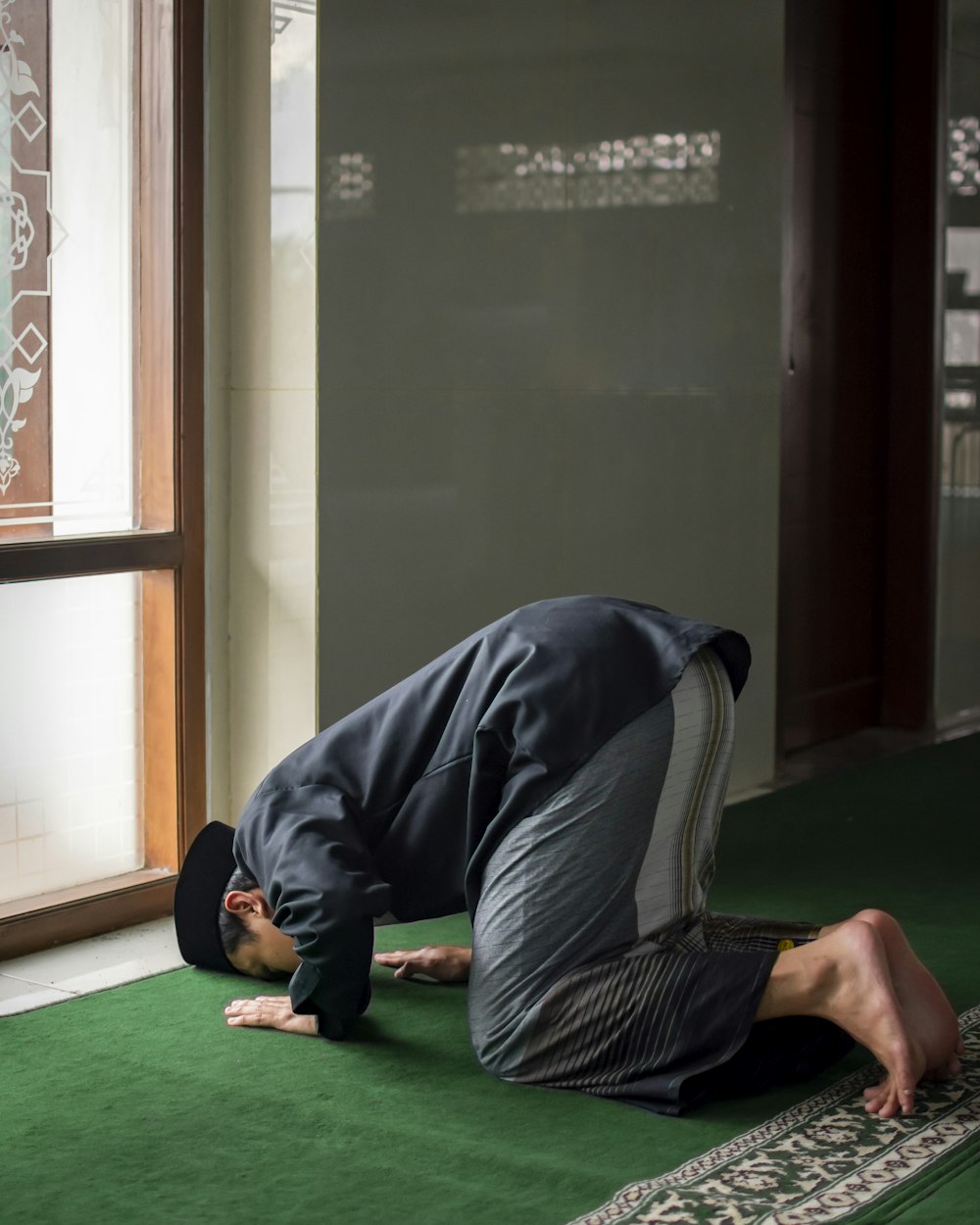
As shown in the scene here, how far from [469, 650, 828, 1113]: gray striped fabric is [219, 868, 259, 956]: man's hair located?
47cm

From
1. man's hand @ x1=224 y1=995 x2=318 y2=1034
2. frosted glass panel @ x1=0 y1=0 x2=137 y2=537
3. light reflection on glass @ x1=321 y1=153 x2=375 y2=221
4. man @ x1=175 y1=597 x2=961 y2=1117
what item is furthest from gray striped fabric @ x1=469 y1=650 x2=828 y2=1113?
light reflection on glass @ x1=321 y1=153 x2=375 y2=221

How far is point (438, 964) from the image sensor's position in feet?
10.4

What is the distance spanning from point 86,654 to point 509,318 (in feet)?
4.36

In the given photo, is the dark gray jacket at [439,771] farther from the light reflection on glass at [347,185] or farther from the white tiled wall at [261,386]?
the light reflection on glass at [347,185]

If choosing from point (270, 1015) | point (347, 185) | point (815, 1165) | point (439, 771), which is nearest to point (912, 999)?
point (815, 1165)

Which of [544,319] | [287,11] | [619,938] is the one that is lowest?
[619,938]

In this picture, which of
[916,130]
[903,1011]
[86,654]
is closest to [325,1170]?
[903,1011]

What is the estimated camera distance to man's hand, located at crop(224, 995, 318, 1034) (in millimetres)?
2858

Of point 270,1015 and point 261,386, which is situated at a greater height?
point 261,386

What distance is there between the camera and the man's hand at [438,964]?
3.17 meters

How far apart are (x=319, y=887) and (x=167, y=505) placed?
133 cm

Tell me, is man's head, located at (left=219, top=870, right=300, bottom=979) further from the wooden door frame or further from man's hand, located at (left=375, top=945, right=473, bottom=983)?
the wooden door frame

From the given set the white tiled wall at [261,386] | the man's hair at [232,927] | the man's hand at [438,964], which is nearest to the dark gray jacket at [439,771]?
the man's hair at [232,927]

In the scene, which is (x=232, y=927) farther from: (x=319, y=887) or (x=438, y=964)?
(x=319, y=887)
